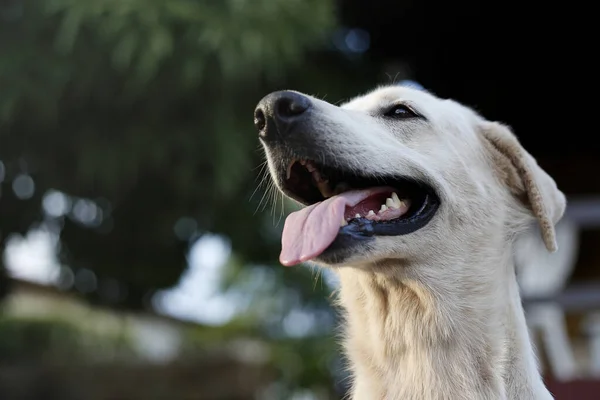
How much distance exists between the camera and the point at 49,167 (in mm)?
5781

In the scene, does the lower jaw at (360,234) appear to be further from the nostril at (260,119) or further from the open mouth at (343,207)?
the nostril at (260,119)

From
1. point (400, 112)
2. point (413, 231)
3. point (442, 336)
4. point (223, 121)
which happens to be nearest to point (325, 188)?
point (413, 231)

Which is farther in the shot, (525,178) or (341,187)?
(525,178)

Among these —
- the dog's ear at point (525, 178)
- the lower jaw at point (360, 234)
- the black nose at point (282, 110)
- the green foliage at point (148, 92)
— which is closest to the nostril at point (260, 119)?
the black nose at point (282, 110)

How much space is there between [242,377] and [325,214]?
859 centimetres

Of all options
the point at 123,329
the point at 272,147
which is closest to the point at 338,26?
the point at 272,147

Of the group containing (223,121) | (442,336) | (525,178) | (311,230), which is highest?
(223,121)

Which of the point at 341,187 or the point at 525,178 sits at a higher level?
the point at 525,178

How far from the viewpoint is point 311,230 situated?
2.19m

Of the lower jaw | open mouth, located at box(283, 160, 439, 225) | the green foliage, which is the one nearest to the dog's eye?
open mouth, located at box(283, 160, 439, 225)

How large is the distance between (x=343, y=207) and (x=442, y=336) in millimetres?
540

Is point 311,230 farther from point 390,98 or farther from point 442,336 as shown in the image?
point 390,98

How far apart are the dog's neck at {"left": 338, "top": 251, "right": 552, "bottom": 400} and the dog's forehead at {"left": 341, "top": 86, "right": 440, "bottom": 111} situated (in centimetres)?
62

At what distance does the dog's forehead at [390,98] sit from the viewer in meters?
2.66
